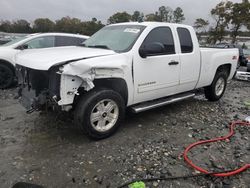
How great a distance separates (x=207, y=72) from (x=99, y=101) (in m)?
3.24

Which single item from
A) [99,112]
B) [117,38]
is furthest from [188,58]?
[99,112]

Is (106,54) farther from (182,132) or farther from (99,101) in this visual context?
(182,132)

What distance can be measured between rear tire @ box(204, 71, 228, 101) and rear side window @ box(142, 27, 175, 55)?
2166mm

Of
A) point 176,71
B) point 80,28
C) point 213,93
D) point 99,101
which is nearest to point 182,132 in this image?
point 176,71

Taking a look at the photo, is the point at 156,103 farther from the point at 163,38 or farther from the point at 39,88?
the point at 39,88

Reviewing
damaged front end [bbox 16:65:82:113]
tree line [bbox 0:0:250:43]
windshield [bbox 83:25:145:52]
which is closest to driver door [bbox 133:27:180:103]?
windshield [bbox 83:25:145:52]

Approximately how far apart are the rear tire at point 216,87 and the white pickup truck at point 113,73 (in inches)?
41.2

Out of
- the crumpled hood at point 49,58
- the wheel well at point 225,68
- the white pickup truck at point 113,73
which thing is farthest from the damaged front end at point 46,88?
the wheel well at point 225,68

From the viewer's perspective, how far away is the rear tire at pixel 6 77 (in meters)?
6.68

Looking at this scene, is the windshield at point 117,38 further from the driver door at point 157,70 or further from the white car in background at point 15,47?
the white car in background at point 15,47

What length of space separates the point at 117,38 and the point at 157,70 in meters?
0.96

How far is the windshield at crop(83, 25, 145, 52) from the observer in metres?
3.99

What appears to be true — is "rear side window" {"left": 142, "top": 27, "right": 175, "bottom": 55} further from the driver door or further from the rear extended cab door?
the rear extended cab door

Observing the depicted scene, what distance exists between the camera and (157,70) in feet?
13.9
